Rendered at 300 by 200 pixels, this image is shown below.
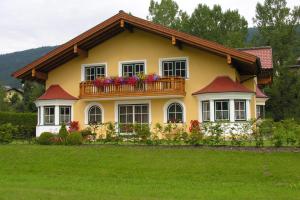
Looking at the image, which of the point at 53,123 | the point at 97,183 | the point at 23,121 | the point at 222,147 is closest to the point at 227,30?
the point at 23,121

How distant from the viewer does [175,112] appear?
76.9 ft

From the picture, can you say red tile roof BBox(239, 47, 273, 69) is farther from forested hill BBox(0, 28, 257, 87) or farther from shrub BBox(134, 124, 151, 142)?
forested hill BBox(0, 28, 257, 87)

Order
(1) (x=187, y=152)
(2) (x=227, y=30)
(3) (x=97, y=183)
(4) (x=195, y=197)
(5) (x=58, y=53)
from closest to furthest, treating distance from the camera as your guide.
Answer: (4) (x=195, y=197), (3) (x=97, y=183), (1) (x=187, y=152), (5) (x=58, y=53), (2) (x=227, y=30)

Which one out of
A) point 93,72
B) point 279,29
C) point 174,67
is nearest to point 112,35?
point 93,72

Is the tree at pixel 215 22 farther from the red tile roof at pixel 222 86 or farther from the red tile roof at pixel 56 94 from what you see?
the red tile roof at pixel 222 86

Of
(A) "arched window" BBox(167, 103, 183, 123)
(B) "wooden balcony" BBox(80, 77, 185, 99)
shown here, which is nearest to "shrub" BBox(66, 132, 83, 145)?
(B) "wooden balcony" BBox(80, 77, 185, 99)

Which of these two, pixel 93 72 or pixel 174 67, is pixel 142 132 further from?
pixel 93 72

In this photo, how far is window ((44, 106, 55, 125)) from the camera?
24.6 m

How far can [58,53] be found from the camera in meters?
24.3

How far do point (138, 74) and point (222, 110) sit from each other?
4.75 metres

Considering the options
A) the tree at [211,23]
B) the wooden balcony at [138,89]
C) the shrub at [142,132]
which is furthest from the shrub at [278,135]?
the tree at [211,23]

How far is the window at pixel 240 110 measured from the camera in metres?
22.0

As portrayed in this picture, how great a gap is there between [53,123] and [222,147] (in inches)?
475

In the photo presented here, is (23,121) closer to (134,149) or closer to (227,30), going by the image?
(134,149)
